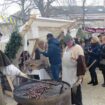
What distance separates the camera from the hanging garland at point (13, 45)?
9336 millimetres

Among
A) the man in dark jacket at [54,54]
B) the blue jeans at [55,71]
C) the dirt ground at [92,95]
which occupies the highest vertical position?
the man in dark jacket at [54,54]

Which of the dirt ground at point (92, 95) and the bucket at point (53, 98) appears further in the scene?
the dirt ground at point (92, 95)

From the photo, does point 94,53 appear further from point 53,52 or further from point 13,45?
point 13,45

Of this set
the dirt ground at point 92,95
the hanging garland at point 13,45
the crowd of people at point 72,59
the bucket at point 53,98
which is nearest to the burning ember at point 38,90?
the bucket at point 53,98

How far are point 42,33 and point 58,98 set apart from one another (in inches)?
236

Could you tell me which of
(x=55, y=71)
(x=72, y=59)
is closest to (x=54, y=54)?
(x=55, y=71)

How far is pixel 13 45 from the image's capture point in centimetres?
936

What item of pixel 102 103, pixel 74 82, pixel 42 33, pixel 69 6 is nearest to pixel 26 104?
pixel 74 82

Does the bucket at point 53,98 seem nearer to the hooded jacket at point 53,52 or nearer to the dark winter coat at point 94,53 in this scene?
the hooded jacket at point 53,52

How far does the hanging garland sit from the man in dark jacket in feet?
3.53

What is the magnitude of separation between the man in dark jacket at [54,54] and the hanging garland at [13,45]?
1.08m

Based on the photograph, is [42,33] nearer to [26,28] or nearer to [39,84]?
[26,28]

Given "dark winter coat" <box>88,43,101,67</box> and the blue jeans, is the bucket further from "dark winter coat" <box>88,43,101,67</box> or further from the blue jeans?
"dark winter coat" <box>88,43,101,67</box>

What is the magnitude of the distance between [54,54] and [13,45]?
1366 millimetres
